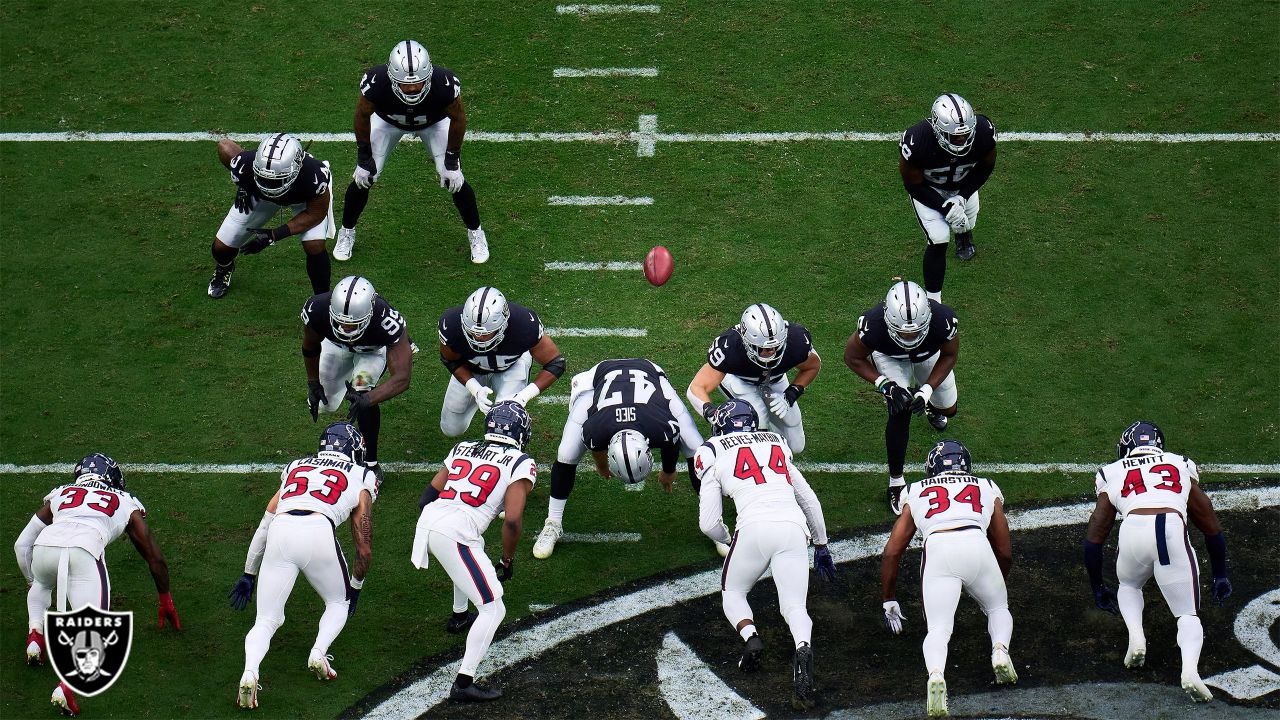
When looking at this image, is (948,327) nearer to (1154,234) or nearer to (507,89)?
(1154,234)

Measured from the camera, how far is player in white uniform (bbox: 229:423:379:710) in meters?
7.24

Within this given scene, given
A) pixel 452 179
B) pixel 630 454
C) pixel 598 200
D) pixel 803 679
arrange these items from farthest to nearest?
pixel 598 200 < pixel 452 179 < pixel 630 454 < pixel 803 679

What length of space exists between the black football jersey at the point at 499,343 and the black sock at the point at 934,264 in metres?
2.96

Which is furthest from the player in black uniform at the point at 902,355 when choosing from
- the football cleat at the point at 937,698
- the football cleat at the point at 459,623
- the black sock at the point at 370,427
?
the black sock at the point at 370,427

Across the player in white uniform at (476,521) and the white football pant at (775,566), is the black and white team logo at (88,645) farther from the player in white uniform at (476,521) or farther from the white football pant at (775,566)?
the white football pant at (775,566)

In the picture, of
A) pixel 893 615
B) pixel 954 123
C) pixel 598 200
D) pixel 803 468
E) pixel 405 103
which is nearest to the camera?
pixel 893 615

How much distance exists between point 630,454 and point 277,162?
3683 millimetres

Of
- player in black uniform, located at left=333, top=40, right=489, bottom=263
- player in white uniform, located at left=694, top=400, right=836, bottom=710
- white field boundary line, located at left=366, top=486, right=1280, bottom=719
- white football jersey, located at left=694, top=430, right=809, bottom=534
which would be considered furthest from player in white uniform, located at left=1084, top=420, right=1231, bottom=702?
player in black uniform, located at left=333, top=40, right=489, bottom=263

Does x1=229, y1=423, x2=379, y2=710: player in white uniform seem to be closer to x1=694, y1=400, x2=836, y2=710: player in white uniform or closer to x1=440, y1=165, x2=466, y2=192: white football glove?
x1=694, y1=400, x2=836, y2=710: player in white uniform

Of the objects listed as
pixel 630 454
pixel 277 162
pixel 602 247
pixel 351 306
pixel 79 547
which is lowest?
pixel 79 547

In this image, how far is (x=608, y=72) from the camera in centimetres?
1268

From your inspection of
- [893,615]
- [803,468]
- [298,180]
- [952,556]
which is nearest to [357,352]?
[298,180]

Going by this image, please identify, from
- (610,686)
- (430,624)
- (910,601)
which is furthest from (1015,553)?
(430,624)

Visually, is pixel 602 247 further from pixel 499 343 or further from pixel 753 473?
pixel 753 473
